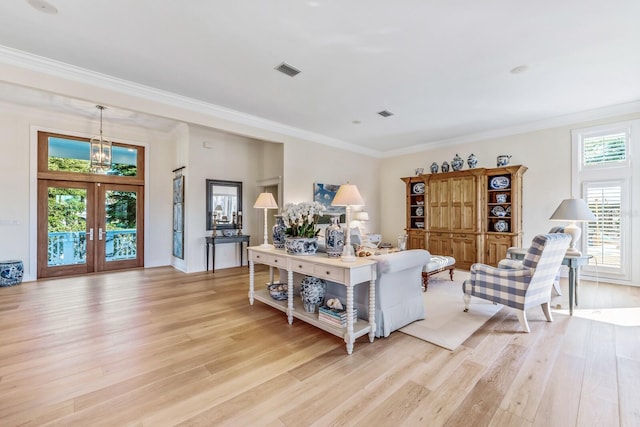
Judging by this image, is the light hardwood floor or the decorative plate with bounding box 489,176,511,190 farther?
the decorative plate with bounding box 489,176,511,190

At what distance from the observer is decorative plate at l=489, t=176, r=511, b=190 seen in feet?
19.2

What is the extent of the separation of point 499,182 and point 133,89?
6.79 metres

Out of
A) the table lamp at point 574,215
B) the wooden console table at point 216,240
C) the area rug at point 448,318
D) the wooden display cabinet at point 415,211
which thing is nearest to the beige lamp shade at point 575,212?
the table lamp at point 574,215

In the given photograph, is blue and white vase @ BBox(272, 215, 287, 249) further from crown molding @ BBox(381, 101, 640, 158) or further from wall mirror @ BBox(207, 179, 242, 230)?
crown molding @ BBox(381, 101, 640, 158)

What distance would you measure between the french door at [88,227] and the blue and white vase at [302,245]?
4.93 metres

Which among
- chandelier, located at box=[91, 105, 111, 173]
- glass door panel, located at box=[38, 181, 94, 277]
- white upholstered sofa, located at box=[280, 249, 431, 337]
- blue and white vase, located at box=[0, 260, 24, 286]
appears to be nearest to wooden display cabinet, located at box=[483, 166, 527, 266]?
white upholstered sofa, located at box=[280, 249, 431, 337]

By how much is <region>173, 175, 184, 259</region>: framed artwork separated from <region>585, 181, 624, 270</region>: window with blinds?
25.9 feet

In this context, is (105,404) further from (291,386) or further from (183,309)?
(183,309)

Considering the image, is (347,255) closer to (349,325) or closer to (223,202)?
(349,325)

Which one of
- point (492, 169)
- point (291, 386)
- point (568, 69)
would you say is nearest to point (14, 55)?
point (291, 386)

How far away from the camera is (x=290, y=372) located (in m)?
2.25

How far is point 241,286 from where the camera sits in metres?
4.85

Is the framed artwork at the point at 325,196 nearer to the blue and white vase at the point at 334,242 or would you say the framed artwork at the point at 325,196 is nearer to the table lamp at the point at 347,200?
the blue and white vase at the point at 334,242

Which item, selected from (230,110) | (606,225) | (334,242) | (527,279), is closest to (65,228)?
(230,110)
